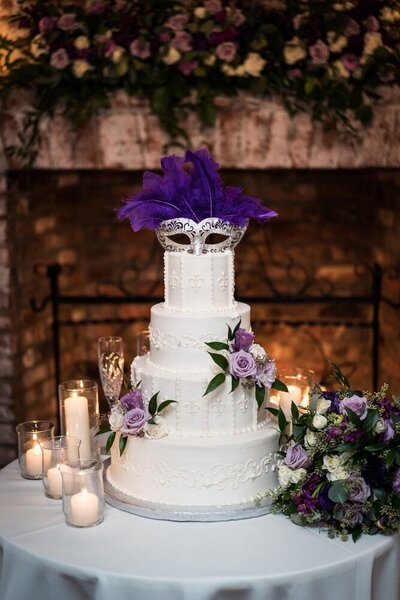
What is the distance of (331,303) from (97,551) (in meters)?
2.49

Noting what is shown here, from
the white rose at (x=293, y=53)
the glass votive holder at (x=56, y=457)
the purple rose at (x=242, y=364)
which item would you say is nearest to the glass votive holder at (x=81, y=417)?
the glass votive holder at (x=56, y=457)

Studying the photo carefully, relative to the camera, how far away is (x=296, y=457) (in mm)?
2178

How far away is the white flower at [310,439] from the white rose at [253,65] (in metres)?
1.78

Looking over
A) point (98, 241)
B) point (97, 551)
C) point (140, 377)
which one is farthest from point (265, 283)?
point (97, 551)

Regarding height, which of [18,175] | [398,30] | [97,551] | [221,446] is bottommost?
[97,551]

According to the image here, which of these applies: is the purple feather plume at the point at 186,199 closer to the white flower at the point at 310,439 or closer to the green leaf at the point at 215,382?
the green leaf at the point at 215,382

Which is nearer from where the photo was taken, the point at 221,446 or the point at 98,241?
the point at 221,446

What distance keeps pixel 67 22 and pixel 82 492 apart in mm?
2135

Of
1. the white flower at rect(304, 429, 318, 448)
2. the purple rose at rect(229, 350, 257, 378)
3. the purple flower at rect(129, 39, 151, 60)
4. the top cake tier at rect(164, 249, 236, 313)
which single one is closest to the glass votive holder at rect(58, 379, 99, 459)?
the top cake tier at rect(164, 249, 236, 313)

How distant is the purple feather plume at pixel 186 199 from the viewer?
7.42 feet

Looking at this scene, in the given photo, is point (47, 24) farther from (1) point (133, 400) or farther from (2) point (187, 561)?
(2) point (187, 561)

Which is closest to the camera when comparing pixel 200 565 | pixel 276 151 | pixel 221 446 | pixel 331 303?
pixel 200 565

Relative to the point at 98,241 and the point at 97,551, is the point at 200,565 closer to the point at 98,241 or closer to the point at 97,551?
the point at 97,551

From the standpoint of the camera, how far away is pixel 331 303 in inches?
168
